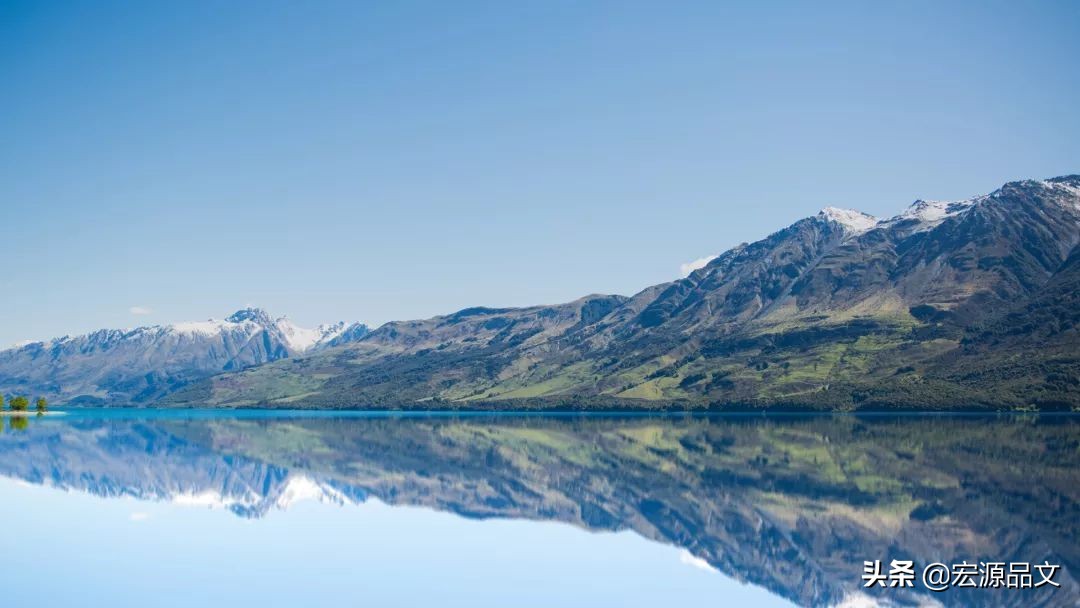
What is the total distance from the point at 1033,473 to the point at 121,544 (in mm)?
85099

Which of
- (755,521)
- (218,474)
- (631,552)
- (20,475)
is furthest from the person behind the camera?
(218,474)

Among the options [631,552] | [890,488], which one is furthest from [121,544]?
[890,488]

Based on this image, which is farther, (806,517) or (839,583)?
(806,517)

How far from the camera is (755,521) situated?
63188 millimetres

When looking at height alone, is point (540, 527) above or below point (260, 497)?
below

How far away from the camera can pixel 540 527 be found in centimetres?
6438

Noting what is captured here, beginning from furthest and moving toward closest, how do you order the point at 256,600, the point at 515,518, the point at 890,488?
the point at 890,488 < the point at 515,518 < the point at 256,600

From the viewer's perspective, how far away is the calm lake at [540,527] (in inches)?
1624

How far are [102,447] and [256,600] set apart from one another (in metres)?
133

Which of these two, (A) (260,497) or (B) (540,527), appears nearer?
(B) (540,527)

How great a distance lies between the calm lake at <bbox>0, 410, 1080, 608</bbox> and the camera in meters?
41.2

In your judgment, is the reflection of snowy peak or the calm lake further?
the reflection of snowy peak

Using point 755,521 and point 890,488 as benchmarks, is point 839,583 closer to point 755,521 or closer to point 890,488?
point 755,521

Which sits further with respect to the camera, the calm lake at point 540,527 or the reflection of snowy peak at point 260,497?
the reflection of snowy peak at point 260,497
